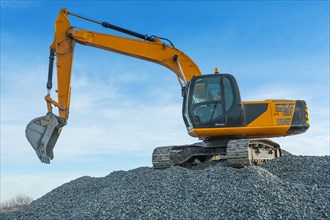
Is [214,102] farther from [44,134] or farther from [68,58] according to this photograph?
[44,134]

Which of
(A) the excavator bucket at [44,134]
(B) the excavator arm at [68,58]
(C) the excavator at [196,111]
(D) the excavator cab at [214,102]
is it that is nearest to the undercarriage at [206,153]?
(C) the excavator at [196,111]

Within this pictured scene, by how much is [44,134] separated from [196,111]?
12.1 feet

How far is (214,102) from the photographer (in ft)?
36.0

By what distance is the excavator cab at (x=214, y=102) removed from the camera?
11.0m

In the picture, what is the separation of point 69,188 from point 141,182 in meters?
2.35

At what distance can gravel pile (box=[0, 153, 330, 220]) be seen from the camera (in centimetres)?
757

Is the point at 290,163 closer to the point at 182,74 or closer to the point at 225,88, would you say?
the point at 225,88

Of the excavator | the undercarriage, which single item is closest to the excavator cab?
the excavator

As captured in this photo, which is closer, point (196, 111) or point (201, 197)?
point (201, 197)

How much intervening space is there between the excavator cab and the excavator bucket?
3262 millimetres

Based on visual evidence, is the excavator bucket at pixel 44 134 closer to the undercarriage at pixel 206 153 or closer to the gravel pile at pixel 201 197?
the gravel pile at pixel 201 197

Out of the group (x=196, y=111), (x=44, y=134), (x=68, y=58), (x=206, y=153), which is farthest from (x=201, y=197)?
(x=68, y=58)

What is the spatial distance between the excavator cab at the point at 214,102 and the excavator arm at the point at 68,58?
985mm

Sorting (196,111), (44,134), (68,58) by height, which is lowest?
(44,134)
